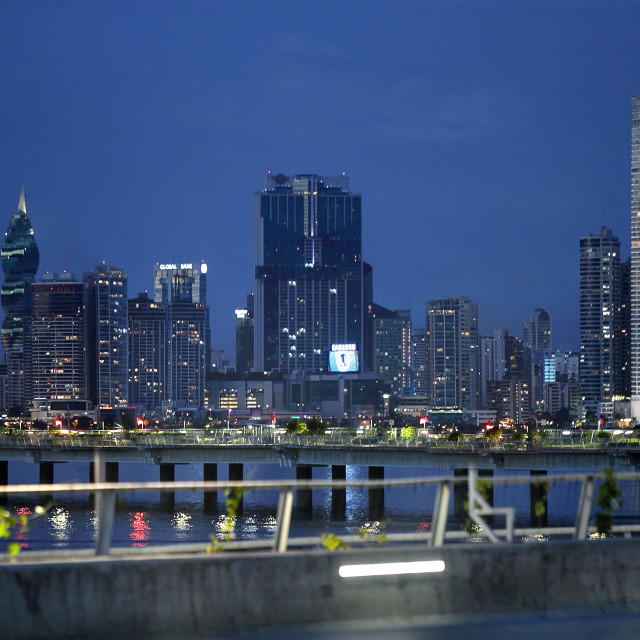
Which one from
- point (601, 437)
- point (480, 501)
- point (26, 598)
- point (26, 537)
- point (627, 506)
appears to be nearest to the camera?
point (26, 598)

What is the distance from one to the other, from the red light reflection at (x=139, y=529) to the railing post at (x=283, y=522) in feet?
154

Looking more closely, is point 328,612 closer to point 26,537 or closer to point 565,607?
point 565,607

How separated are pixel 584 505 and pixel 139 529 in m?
61.8

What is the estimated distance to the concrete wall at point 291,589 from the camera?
37.8 ft

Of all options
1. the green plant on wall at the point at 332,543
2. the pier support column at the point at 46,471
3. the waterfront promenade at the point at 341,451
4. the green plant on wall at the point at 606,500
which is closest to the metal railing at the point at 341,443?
the waterfront promenade at the point at 341,451

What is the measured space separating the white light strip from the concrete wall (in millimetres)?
54

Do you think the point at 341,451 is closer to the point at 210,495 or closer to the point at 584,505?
the point at 210,495

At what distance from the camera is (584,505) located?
1354 cm

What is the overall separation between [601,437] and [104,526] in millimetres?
97604

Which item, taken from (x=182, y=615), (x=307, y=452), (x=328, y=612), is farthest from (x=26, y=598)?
(x=307, y=452)

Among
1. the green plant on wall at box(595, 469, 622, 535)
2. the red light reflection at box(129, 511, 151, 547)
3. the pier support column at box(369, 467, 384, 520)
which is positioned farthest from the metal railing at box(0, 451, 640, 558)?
the pier support column at box(369, 467, 384, 520)

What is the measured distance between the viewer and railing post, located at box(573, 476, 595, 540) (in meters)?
13.5

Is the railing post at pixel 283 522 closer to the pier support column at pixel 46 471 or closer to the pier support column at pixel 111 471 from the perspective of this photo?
the pier support column at pixel 111 471

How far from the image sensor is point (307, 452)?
309 feet
